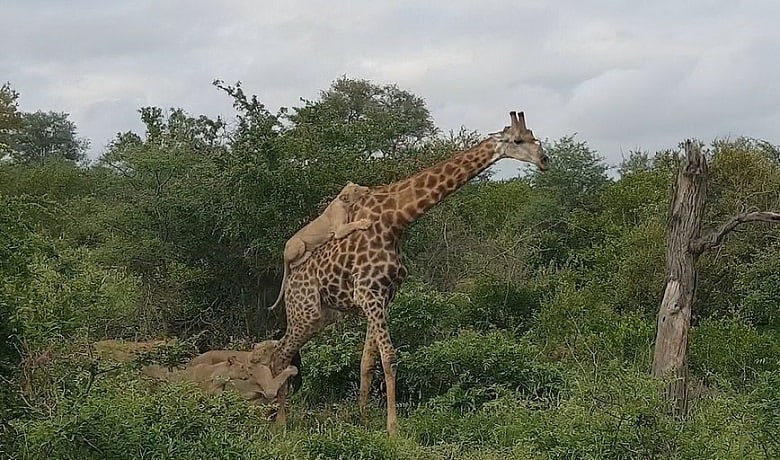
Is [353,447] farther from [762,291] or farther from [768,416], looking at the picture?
[762,291]

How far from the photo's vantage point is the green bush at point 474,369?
8820mm

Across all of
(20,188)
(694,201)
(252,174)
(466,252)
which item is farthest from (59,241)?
(20,188)

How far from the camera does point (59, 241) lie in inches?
316

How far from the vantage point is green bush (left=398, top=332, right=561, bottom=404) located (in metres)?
8.82

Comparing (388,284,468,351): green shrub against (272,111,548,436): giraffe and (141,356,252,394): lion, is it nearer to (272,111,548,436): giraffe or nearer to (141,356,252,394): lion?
(272,111,548,436): giraffe

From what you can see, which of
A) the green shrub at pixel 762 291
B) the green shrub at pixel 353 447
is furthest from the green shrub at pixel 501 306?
the green shrub at pixel 353 447

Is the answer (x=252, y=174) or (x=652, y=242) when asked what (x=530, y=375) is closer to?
(x=252, y=174)

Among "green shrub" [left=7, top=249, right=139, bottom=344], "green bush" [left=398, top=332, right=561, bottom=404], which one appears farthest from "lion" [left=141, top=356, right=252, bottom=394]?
"green bush" [left=398, top=332, right=561, bottom=404]

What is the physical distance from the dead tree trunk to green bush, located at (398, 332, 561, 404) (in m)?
0.99

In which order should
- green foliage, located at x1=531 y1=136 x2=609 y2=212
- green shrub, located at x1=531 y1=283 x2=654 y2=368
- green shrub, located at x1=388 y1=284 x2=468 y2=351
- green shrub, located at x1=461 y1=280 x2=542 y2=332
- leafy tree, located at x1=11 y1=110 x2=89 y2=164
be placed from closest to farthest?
green shrub, located at x1=388 y1=284 x2=468 y2=351 < green shrub, located at x1=531 y1=283 x2=654 y2=368 < green shrub, located at x1=461 y1=280 x2=542 y2=332 < green foliage, located at x1=531 y1=136 x2=609 y2=212 < leafy tree, located at x1=11 y1=110 x2=89 y2=164

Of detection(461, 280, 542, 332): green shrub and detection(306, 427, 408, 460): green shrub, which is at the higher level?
detection(461, 280, 542, 332): green shrub

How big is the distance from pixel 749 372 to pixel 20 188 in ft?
41.0

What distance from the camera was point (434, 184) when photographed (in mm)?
8562

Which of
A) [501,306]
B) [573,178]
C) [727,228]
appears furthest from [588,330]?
[573,178]
